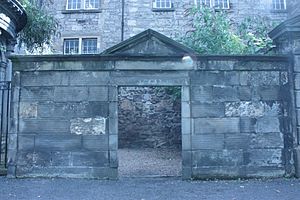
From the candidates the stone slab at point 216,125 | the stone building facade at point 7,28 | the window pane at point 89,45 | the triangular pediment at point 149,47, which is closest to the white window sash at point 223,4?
the window pane at point 89,45

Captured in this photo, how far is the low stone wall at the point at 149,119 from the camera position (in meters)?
14.6

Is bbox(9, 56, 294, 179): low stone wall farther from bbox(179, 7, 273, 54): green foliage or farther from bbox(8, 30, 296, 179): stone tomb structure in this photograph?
bbox(179, 7, 273, 54): green foliage

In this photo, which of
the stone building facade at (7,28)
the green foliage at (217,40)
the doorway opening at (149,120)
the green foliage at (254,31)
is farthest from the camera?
the doorway opening at (149,120)

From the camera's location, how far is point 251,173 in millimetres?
7320

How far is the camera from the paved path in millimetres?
5797

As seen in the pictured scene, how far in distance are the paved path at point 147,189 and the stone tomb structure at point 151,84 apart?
38cm

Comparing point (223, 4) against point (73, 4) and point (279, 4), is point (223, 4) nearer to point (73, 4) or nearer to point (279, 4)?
Result: point (279, 4)

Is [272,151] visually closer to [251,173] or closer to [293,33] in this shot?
[251,173]

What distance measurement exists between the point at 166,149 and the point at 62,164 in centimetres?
738

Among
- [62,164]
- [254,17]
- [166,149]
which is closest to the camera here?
[62,164]

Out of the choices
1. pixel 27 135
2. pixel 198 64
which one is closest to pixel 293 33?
pixel 198 64

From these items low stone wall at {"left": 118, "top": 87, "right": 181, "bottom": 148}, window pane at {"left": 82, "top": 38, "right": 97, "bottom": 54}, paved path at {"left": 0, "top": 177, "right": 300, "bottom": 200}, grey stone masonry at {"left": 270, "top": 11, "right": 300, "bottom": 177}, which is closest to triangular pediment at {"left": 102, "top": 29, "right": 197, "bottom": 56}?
grey stone masonry at {"left": 270, "top": 11, "right": 300, "bottom": 177}

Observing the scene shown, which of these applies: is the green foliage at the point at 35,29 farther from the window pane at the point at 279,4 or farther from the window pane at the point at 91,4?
the window pane at the point at 279,4

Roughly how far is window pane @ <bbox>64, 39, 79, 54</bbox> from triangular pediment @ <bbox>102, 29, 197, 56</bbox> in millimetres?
10627
